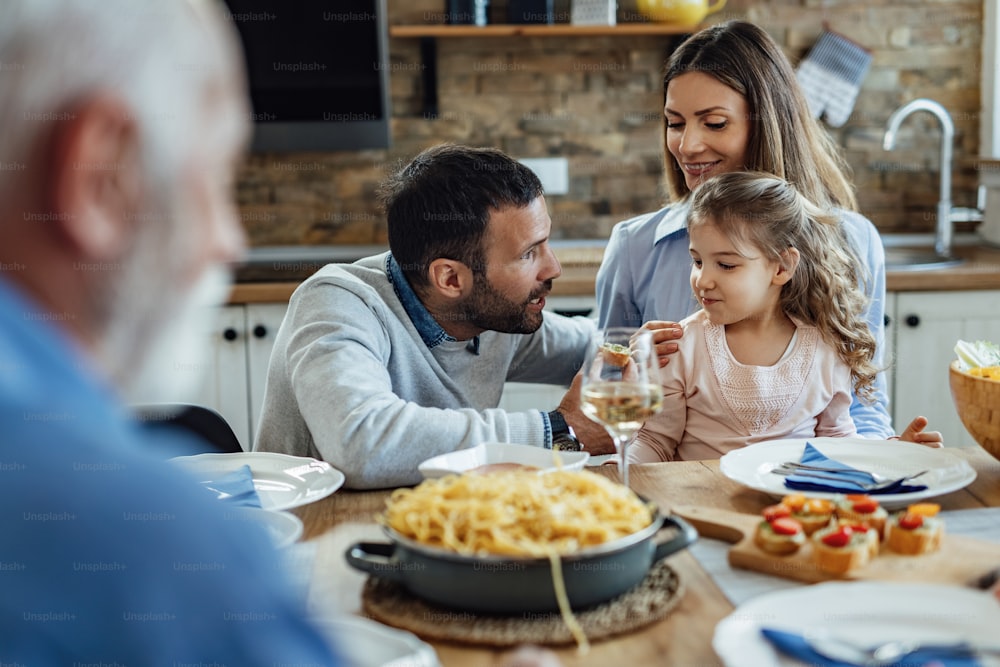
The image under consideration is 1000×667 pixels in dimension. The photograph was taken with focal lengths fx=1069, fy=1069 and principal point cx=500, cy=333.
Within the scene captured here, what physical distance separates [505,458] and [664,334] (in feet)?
2.06

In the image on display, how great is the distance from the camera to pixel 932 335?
3.37m

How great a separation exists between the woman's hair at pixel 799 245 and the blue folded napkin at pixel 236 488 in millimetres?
1051

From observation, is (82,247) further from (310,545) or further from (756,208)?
(756,208)

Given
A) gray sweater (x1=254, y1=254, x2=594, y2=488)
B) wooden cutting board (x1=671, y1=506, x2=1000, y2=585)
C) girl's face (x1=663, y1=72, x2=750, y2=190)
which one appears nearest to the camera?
wooden cutting board (x1=671, y1=506, x2=1000, y2=585)

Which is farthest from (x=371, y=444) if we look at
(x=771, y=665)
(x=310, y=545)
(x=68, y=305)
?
(x=68, y=305)

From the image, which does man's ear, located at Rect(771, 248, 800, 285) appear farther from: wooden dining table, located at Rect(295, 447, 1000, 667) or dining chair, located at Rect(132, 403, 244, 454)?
dining chair, located at Rect(132, 403, 244, 454)

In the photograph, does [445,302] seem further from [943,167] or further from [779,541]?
[943,167]

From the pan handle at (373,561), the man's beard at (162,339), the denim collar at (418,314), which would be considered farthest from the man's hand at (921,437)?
the man's beard at (162,339)

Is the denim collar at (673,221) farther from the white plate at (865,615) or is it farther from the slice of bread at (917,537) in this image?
the white plate at (865,615)

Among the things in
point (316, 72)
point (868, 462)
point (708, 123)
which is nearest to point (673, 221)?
point (708, 123)

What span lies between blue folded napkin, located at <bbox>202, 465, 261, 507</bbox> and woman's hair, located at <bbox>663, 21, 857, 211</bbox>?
1.36m

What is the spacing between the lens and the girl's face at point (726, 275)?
6.85 feet

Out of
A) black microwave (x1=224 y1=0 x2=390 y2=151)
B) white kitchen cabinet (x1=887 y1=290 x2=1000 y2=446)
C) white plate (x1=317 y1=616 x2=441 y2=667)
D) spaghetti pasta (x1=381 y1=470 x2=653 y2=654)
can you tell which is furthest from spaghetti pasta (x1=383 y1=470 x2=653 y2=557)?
black microwave (x1=224 y1=0 x2=390 y2=151)

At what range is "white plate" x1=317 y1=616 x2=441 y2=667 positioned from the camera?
0.92m
